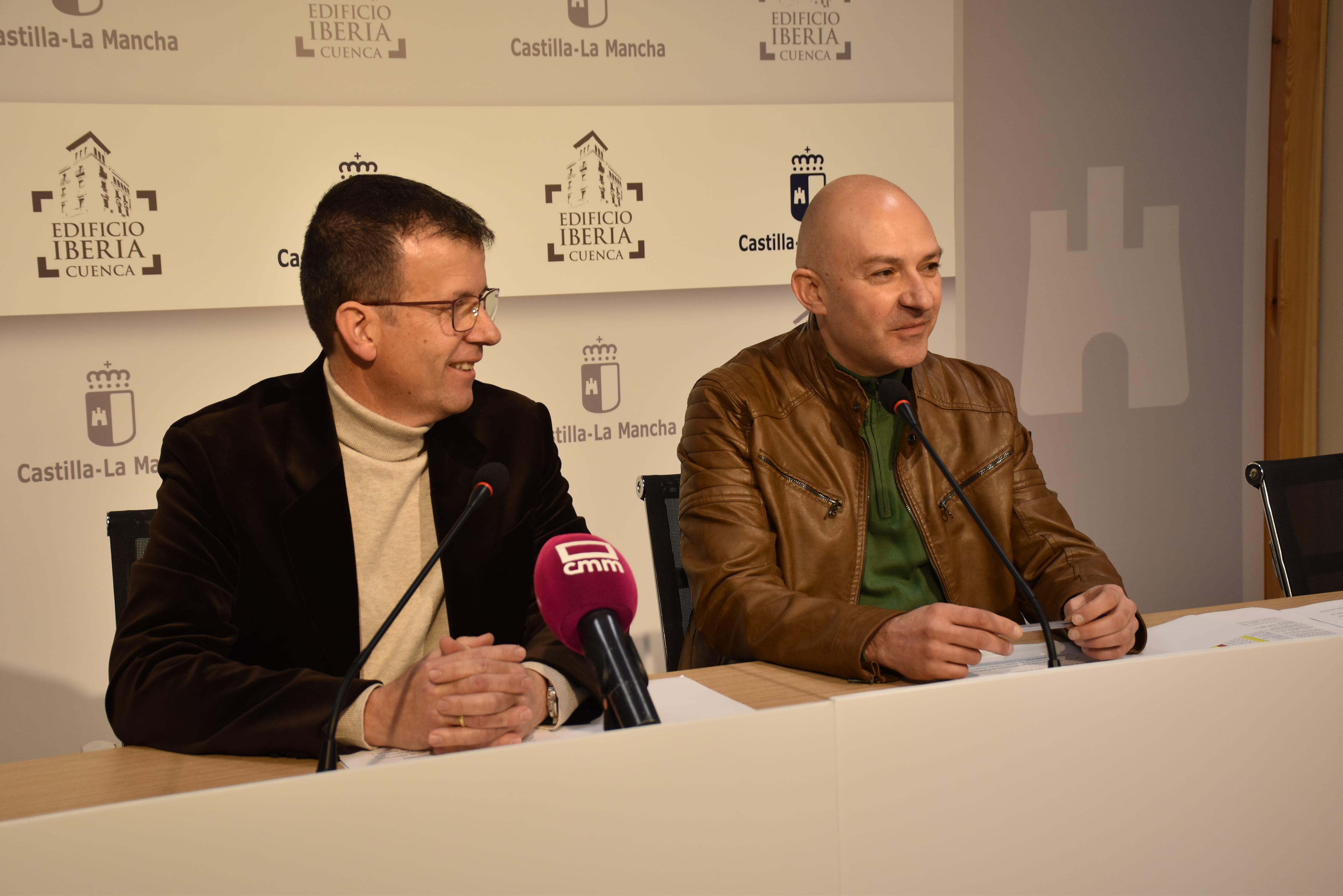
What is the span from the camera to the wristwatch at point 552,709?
1.34 meters

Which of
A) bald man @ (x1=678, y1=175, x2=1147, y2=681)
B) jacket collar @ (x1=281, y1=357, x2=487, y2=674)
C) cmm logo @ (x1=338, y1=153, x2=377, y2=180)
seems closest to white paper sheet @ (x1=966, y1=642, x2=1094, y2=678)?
bald man @ (x1=678, y1=175, x2=1147, y2=681)

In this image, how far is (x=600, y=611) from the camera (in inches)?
39.6

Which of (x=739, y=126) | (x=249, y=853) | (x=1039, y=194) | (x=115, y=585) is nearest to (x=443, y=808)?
(x=249, y=853)

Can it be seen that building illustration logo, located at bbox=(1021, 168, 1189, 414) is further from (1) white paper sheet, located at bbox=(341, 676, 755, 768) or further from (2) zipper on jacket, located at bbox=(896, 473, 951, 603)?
(1) white paper sheet, located at bbox=(341, 676, 755, 768)

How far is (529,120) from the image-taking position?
314 cm

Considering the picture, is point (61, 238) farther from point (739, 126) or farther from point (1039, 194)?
point (1039, 194)

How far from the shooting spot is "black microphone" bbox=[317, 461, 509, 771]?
1077mm

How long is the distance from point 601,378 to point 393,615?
2.24 meters

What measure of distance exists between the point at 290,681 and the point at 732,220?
7.83 ft

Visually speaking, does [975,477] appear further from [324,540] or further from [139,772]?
[139,772]

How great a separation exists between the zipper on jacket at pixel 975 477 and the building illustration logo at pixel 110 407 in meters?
2.31

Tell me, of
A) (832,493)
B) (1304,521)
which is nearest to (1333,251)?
(1304,521)

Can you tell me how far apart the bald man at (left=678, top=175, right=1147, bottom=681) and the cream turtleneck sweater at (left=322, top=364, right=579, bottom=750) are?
0.44 m

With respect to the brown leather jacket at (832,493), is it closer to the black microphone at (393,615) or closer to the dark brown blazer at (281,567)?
the dark brown blazer at (281,567)
